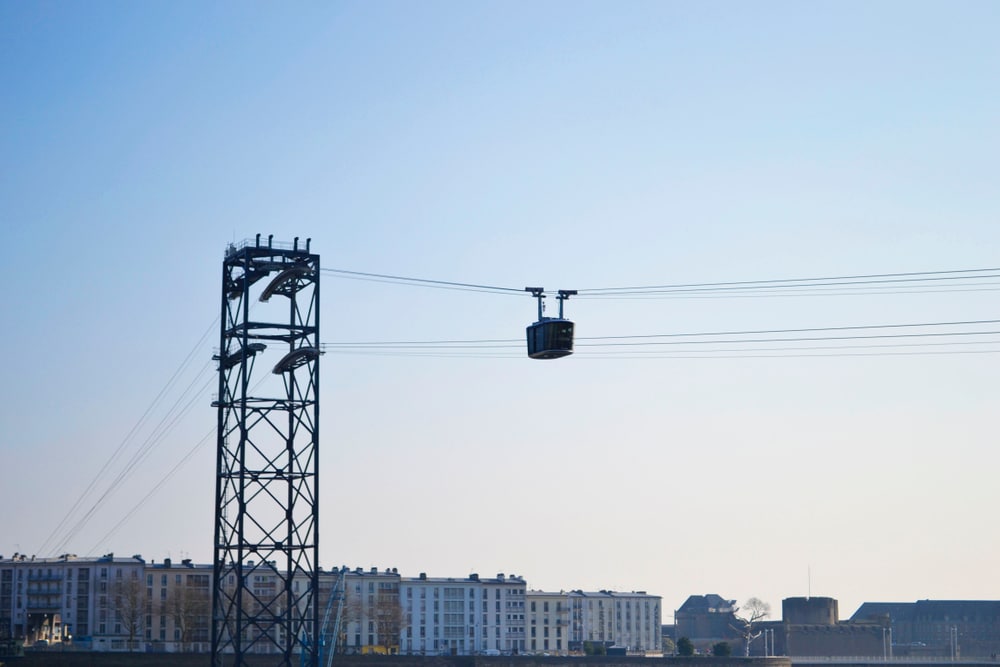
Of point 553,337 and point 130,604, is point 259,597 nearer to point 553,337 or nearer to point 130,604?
point 130,604

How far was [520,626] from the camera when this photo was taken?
7313 inches

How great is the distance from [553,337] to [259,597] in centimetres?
10124

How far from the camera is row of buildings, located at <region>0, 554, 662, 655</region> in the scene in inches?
6048

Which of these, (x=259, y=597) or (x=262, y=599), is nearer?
(x=259, y=597)

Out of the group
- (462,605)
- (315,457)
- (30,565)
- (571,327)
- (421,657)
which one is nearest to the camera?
(571,327)

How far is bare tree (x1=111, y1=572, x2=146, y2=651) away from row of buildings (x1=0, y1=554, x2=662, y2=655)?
162mm

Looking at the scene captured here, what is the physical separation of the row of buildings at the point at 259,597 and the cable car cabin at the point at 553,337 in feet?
322

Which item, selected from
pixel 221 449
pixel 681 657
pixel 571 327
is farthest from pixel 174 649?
pixel 571 327

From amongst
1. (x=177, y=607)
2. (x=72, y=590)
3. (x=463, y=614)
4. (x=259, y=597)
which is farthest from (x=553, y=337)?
(x=463, y=614)

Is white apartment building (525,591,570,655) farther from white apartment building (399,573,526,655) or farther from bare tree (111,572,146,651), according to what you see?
bare tree (111,572,146,651)

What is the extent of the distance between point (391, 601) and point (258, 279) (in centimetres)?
10364

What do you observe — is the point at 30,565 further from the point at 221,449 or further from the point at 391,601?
the point at 221,449

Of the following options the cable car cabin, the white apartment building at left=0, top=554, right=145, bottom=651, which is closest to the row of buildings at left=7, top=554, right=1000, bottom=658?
the white apartment building at left=0, top=554, right=145, bottom=651

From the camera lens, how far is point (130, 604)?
150 metres
